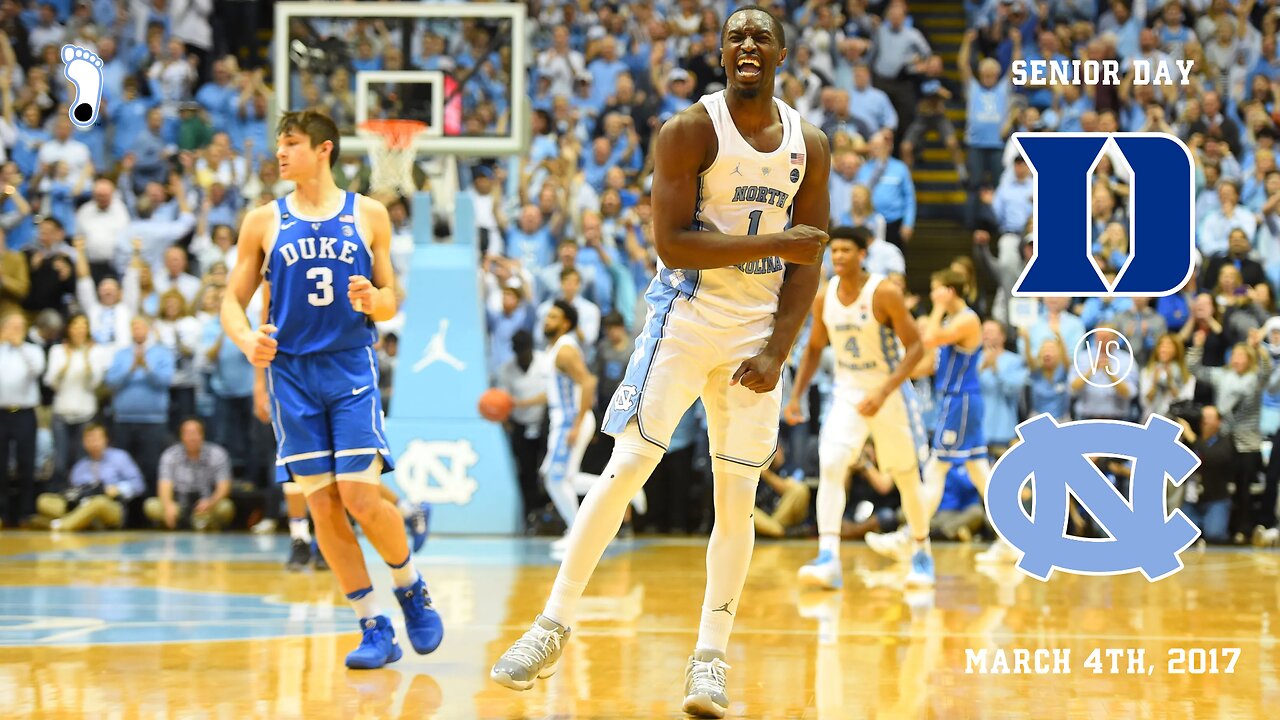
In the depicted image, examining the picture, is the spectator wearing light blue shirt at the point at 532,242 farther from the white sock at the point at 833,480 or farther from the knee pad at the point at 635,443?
the knee pad at the point at 635,443

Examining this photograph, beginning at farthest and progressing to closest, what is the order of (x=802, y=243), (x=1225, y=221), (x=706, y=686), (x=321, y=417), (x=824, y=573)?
(x=1225, y=221) → (x=824, y=573) → (x=321, y=417) → (x=706, y=686) → (x=802, y=243)

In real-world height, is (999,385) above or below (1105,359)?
below

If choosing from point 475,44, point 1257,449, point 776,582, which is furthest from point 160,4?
point 1257,449

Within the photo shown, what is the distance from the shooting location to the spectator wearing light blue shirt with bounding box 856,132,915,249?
1395 cm

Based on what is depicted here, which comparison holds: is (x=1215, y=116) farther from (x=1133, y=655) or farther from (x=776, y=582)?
(x=1133, y=655)

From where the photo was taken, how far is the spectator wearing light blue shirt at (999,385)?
39.6 feet

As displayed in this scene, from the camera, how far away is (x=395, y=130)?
467 inches

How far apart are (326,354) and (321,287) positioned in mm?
257

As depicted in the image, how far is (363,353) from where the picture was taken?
5.77m

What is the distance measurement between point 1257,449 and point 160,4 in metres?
12.4

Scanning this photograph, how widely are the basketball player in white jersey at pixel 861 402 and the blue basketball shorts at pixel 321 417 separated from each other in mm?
3758

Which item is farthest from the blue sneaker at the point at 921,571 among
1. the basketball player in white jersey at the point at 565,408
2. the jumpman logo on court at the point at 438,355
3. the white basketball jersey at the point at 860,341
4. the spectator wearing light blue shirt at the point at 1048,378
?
the jumpman logo on court at the point at 438,355

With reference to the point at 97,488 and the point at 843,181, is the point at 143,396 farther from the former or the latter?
the point at 843,181

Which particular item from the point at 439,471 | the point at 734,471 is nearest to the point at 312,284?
the point at 734,471
